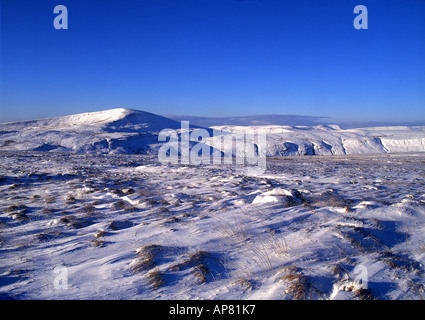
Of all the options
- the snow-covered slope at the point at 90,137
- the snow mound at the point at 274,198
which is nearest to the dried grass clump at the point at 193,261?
the snow mound at the point at 274,198

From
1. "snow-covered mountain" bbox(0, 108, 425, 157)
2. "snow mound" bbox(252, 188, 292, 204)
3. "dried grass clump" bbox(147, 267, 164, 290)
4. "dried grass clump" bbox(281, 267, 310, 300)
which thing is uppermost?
"snow-covered mountain" bbox(0, 108, 425, 157)

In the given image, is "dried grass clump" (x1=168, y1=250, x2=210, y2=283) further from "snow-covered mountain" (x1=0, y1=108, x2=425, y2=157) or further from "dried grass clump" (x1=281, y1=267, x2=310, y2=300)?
"snow-covered mountain" (x1=0, y1=108, x2=425, y2=157)

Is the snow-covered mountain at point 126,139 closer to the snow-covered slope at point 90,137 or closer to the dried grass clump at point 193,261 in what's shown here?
the snow-covered slope at point 90,137

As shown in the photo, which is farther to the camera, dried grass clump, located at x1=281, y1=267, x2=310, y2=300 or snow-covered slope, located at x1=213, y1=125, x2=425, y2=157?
snow-covered slope, located at x1=213, y1=125, x2=425, y2=157

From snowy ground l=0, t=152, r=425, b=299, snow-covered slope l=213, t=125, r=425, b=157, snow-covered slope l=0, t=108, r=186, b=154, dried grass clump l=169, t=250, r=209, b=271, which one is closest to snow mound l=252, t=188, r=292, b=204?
snowy ground l=0, t=152, r=425, b=299

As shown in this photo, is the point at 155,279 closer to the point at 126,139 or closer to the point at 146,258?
the point at 146,258

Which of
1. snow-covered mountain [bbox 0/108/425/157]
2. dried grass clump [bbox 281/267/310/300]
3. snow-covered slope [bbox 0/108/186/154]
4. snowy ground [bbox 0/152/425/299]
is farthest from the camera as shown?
snow-covered mountain [bbox 0/108/425/157]
